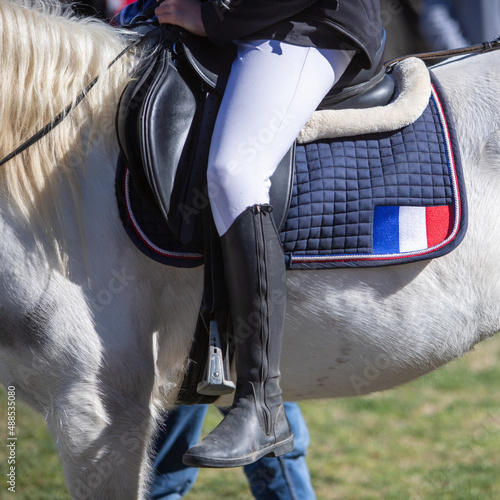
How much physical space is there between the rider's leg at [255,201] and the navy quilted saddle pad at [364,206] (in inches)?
4.4

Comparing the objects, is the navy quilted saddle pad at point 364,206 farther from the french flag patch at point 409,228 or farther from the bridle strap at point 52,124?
the bridle strap at point 52,124

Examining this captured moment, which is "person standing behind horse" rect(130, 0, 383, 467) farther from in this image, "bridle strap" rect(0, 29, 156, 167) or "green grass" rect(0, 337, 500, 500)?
"green grass" rect(0, 337, 500, 500)

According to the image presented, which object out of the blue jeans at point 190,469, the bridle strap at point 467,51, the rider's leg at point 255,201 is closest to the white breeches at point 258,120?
the rider's leg at point 255,201

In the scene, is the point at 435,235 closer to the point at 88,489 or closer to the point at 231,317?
the point at 231,317

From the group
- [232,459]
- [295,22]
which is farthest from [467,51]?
[232,459]

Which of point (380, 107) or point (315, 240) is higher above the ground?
point (380, 107)

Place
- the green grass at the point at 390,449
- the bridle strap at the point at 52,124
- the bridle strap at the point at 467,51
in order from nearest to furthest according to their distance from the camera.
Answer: the bridle strap at the point at 52,124, the bridle strap at the point at 467,51, the green grass at the point at 390,449

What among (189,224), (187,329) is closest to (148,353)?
(187,329)

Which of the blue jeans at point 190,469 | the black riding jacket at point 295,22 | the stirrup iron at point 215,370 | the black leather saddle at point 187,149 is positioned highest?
the black riding jacket at point 295,22

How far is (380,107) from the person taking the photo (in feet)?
5.53

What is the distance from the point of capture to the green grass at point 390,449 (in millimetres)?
2979

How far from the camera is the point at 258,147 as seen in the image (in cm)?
153

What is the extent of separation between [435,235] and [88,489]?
1.09 m

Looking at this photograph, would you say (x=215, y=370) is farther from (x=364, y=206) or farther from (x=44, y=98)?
(x=44, y=98)
